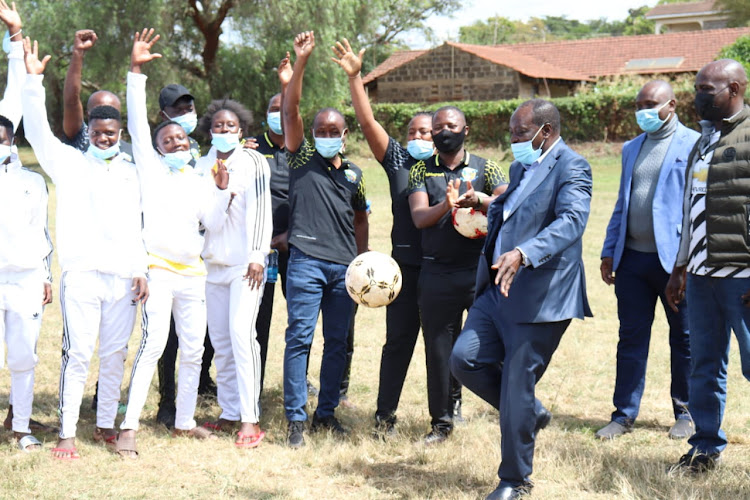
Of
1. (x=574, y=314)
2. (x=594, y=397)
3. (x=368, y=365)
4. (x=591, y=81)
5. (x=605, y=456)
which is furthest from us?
(x=591, y=81)

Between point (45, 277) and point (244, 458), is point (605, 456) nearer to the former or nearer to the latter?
point (244, 458)

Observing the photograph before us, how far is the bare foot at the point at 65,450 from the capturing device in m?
5.70

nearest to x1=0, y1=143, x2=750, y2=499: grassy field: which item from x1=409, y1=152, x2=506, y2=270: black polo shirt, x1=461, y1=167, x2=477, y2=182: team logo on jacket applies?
x1=409, y1=152, x2=506, y2=270: black polo shirt

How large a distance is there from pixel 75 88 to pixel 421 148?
273 cm

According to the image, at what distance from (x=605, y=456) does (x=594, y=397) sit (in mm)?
1751

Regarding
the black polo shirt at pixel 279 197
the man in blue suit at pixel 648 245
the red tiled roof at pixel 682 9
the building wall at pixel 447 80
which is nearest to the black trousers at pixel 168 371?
the black polo shirt at pixel 279 197

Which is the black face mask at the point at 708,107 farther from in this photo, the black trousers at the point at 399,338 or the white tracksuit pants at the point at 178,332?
the white tracksuit pants at the point at 178,332

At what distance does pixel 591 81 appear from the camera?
135 ft

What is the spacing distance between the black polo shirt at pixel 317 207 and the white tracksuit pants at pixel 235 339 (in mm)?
540

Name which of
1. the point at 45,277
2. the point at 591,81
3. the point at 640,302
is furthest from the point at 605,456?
the point at 591,81

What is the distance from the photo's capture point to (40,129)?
558 centimetres

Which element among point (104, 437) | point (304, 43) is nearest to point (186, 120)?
point (304, 43)

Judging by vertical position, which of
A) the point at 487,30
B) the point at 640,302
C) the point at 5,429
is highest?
the point at 487,30

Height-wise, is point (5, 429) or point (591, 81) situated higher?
point (591, 81)
